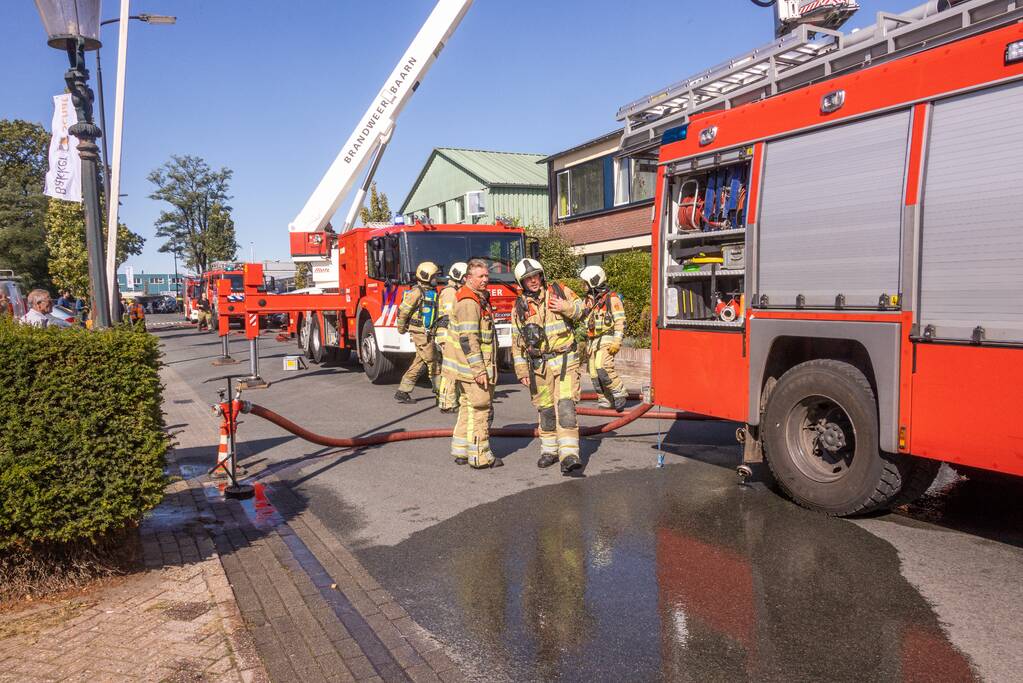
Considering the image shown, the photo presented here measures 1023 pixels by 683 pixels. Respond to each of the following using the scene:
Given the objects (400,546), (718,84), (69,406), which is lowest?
(400,546)

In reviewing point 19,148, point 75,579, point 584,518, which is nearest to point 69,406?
point 75,579

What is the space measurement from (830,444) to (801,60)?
2814 mm

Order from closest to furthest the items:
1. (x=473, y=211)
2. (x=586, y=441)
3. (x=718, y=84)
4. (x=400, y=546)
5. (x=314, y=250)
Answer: (x=400, y=546)
(x=718, y=84)
(x=586, y=441)
(x=473, y=211)
(x=314, y=250)

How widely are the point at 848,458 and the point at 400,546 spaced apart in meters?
3.01

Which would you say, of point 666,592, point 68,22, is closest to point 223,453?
point 68,22

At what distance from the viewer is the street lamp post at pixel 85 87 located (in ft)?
17.3

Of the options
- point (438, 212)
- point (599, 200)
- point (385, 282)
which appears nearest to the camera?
point (385, 282)

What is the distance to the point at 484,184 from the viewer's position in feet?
112

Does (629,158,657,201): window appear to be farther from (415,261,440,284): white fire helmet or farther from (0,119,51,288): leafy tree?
(0,119,51,288): leafy tree

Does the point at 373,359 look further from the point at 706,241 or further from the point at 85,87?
the point at 85,87

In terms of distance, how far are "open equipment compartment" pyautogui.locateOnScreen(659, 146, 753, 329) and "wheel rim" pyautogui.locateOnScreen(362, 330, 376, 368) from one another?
8031 mm

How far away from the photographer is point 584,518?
5746mm

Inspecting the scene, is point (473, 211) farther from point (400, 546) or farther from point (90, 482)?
point (90, 482)

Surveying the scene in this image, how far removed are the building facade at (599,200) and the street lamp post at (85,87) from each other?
1771 cm
